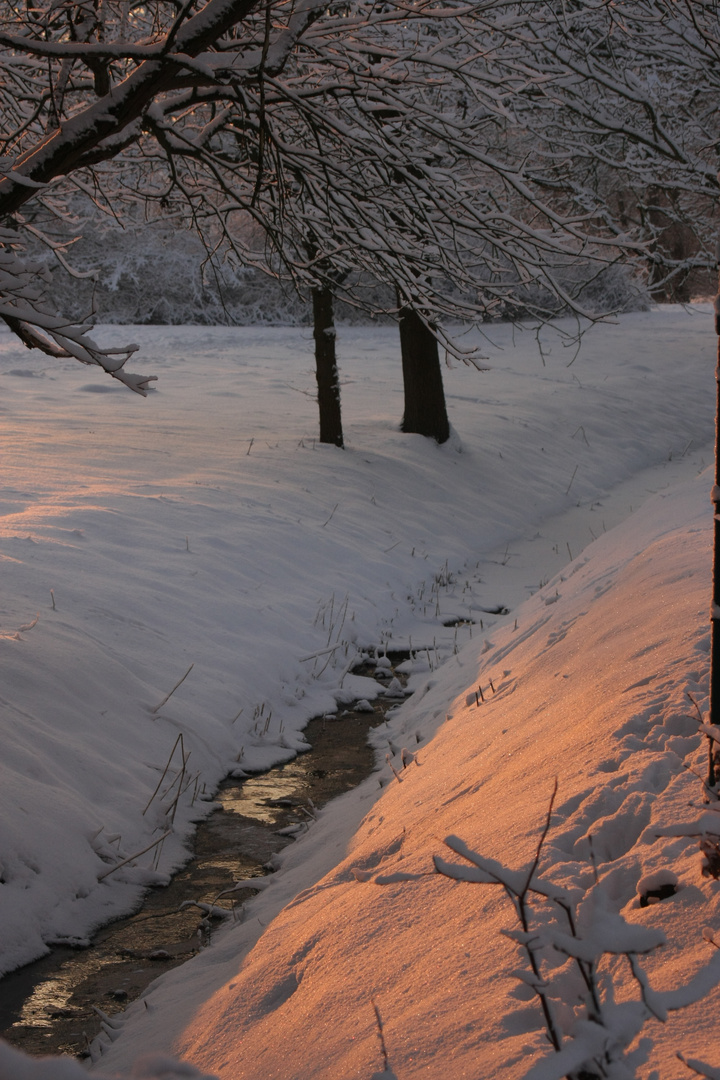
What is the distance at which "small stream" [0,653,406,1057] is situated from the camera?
333 centimetres

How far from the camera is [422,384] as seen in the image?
1249cm

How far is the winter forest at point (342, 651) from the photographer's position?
6.74 ft

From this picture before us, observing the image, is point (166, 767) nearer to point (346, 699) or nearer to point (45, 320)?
point (346, 699)

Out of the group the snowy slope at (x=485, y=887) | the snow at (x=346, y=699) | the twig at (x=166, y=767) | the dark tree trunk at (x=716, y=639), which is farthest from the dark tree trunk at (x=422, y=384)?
the dark tree trunk at (x=716, y=639)

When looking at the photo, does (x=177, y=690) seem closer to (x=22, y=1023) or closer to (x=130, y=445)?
(x=22, y=1023)

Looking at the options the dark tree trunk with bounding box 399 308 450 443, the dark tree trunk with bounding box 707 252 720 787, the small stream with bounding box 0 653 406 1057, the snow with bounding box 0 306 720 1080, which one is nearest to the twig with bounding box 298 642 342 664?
the snow with bounding box 0 306 720 1080

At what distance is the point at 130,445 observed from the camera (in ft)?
36.3

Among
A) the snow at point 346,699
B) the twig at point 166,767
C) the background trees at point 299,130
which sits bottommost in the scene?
the twig at point 166,767

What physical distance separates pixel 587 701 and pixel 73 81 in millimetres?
4090

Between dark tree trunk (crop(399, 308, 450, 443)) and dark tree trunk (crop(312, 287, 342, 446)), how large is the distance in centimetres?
131

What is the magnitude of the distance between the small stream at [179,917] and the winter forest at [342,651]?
0.07 ft

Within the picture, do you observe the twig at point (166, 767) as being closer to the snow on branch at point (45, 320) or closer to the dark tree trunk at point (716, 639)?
the snow on branch at point (45, 320)

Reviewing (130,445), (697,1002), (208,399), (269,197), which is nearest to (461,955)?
(697,1002)

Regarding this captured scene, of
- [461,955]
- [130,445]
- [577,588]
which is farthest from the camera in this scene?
[130,445]
